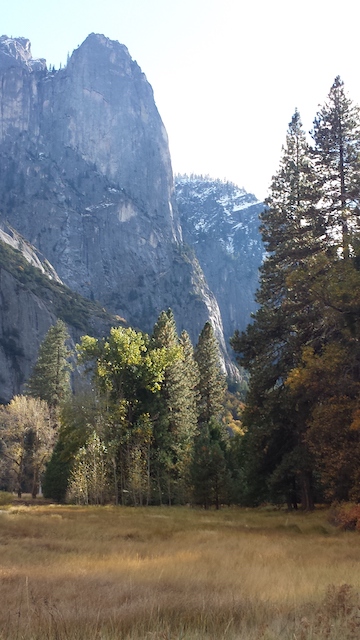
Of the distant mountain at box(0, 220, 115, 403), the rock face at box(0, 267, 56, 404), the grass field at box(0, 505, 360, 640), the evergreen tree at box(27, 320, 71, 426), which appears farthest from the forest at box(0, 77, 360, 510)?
the distant mountain at box(0, 220, 115, 403)

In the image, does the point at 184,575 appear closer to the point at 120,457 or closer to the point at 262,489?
the point at 262,489

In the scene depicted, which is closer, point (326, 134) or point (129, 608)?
point (129, 608)

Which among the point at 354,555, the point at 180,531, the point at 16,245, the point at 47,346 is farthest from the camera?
the point at 16,245

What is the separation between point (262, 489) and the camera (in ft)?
95.7

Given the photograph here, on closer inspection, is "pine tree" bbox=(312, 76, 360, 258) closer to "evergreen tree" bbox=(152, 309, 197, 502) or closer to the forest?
the forest

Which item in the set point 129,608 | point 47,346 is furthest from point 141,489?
point 47,346

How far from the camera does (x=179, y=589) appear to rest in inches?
257

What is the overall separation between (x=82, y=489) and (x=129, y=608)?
30.6 metres

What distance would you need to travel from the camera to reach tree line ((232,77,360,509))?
18234 mm

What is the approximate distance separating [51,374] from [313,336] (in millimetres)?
46496

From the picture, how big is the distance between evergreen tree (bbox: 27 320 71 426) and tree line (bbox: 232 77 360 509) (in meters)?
39.8

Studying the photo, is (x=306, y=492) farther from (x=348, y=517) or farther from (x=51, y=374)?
(x=51, y=374)

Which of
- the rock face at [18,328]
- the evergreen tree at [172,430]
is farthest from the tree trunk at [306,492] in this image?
the rock face at [18,328]

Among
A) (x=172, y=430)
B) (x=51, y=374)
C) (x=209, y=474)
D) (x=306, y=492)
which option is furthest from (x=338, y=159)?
(x=51, y=374)
